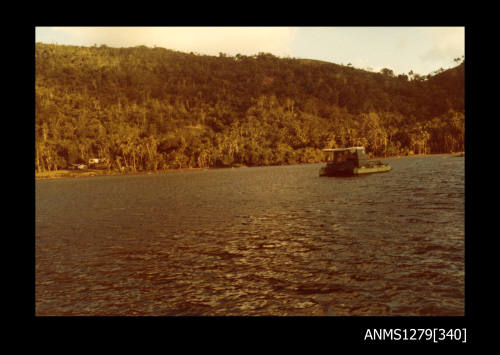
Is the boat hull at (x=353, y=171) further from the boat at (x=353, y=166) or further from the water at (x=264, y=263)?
the water at (x=264, y=263)

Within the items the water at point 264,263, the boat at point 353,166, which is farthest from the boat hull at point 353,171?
the water at point 264,263

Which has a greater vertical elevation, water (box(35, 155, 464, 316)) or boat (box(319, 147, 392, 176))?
boat (box(319, 147, 392, 176))

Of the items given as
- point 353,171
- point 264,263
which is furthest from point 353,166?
point 264,263

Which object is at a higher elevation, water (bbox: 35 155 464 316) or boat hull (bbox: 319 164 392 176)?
boat hull (bbox: 319 164 392 176)

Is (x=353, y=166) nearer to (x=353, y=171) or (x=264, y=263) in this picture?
(x=353, y=171)

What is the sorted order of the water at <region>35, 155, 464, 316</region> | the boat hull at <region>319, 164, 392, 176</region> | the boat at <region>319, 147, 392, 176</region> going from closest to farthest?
the water at <region>35, 155, 464, 316</region>, the boat hull at <region>319, 164, 392, 176</region>, the boat at <region>319, 147, 392, 176</region>

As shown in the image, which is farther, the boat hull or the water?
the boat hull

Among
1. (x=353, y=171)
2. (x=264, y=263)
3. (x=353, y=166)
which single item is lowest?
(x=264, y=263)

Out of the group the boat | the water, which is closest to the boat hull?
the boat

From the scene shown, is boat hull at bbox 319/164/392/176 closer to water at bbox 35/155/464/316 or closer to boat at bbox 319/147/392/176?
boat at bbox 319/147/392/176

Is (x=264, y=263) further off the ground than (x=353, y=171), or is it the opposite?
(x=353, y=171)

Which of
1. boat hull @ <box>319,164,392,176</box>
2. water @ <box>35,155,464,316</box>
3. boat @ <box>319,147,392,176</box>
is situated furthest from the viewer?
boat @ <box>319,147,392,176</box>

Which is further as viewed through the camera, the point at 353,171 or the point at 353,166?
the point at 353,166
